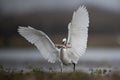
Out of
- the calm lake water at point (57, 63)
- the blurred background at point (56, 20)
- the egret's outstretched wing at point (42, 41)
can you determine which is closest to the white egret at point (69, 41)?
the egret's outstretched wing at point (42, 41)

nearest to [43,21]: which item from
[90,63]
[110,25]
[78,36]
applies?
[110,25]

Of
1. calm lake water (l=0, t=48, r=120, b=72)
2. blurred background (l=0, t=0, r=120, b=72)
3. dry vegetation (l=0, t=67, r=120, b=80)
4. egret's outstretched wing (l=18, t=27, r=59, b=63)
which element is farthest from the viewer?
blurred background (l=0, t=0, r=120, b=72)

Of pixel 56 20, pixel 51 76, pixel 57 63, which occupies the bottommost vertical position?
pixel 51 76

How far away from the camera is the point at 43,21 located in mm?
6805

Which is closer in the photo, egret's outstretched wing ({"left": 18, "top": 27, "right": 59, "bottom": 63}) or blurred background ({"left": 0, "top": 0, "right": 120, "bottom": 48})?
egret's outstretched wing ({"left": 18, "top": 27, "right": 59, "bottom": 63})

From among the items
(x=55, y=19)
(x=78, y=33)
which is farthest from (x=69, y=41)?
(x=55, y=19)

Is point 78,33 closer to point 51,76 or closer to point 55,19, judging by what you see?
point 51,76

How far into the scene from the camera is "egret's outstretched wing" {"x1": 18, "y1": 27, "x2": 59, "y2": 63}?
16.6 ft

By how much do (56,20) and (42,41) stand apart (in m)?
1.45

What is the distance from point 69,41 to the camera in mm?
5160

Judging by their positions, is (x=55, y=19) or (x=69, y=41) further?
(x=55, y=19)

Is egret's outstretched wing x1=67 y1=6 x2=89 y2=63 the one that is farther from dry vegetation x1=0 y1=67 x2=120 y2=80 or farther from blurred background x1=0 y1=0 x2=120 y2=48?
blurred background x1=0 y1=0 x2=120 y2=48

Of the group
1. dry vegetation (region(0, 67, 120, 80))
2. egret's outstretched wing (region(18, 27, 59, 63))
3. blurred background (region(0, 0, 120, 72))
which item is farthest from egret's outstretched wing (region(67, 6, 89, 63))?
blurred background (region(0, 0, 120, 72))

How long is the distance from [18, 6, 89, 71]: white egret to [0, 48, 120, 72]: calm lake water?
129 millimetres
